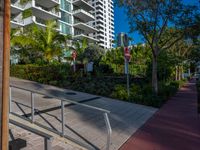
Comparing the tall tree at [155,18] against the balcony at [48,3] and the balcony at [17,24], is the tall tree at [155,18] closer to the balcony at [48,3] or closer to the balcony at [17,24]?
the balcony at [17,24]

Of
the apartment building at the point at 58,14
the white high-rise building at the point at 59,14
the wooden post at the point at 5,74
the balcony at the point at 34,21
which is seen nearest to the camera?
the wooden post at the point at 5,74

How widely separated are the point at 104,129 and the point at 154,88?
8474 mm

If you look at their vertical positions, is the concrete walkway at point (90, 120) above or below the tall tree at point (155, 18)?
below

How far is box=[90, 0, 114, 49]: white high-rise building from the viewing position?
375 ft

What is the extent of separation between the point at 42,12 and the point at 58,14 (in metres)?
6.46

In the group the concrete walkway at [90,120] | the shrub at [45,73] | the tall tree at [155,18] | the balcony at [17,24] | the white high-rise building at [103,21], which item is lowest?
the concrete walkway at [90,120]

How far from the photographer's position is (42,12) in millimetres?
46594

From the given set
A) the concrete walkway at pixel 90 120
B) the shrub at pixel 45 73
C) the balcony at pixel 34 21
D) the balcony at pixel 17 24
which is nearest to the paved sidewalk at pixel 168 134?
the concrete walkway at pixel 90 120

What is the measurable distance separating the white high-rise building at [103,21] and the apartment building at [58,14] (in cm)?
4559

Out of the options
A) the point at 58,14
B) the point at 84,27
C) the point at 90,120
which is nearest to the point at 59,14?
the point at 58,14

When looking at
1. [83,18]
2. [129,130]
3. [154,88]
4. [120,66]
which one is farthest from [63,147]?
[83,18]

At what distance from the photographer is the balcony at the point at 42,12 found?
145 feet

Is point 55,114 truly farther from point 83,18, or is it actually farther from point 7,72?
point 83,18

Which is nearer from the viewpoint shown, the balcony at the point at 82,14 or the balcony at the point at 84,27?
the balcony at the point at 82,14
